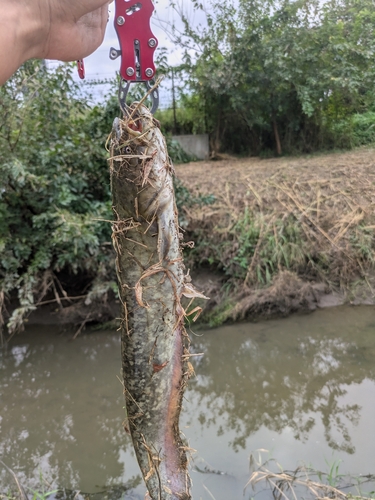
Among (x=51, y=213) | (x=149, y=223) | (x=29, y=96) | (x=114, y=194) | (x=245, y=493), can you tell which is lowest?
(x=245, y=493)

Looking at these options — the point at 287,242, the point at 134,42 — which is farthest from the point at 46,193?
the point at 134,42

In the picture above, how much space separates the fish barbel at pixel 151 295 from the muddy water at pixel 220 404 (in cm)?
134

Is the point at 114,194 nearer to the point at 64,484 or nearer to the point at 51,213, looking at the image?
the point at 64,484

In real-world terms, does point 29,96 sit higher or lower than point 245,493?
higher

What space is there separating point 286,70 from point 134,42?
322 inches

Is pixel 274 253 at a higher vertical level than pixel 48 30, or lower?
lower

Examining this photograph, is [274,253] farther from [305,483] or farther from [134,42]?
[134,42]

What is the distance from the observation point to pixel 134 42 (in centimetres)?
148

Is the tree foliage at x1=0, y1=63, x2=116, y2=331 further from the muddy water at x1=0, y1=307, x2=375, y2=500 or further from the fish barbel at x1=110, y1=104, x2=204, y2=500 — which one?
the fish barbel at x1=110, y1=104, x2=204, y2=500

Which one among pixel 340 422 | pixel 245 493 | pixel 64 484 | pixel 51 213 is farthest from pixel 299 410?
pixel 51 213

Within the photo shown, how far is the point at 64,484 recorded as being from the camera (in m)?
2.95

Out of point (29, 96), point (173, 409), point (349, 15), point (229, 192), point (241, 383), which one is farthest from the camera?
point (349, 15)

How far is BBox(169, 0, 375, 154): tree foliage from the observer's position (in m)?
8.76

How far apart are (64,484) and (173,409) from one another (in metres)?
1.78
